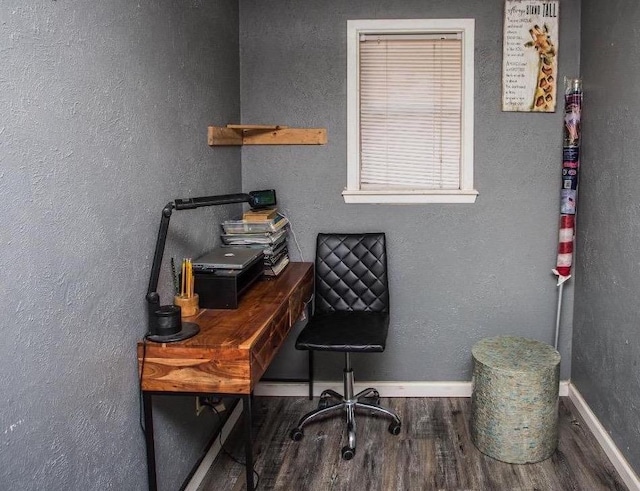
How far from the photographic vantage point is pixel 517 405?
8.66ft

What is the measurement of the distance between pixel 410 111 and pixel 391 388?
5.18ft

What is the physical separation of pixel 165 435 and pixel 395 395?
1611 mm

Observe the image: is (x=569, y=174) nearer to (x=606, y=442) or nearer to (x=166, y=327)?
(x=606, y=442)

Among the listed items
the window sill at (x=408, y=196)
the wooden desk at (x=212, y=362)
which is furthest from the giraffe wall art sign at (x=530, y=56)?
the wooden desk at (x=212, y=362)

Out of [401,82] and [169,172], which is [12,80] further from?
[401,82]

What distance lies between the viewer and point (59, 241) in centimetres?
152

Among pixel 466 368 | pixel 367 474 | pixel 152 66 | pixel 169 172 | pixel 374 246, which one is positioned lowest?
pixel 367 474

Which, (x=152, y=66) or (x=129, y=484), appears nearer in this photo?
(x=129, y=484)

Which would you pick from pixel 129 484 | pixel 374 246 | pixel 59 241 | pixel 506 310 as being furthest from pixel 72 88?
pixel 506 310

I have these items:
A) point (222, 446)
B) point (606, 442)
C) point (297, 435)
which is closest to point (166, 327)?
point (222, 446)

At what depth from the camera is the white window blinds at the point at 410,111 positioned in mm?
3238

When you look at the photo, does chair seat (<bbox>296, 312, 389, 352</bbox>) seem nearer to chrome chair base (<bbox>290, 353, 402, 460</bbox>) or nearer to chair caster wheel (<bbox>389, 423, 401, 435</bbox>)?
chrome chair base (<bbox>290, 353, 402, 460</bbox>)

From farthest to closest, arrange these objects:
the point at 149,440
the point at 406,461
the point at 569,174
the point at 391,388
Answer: the point at 391,388
the point at 569,174
the point at 406,461
the point at 149,440

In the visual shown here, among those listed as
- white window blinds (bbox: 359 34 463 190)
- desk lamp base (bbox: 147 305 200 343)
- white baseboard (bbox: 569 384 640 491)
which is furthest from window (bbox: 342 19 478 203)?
desk lamp base (bbox: 147 305 200 343)
